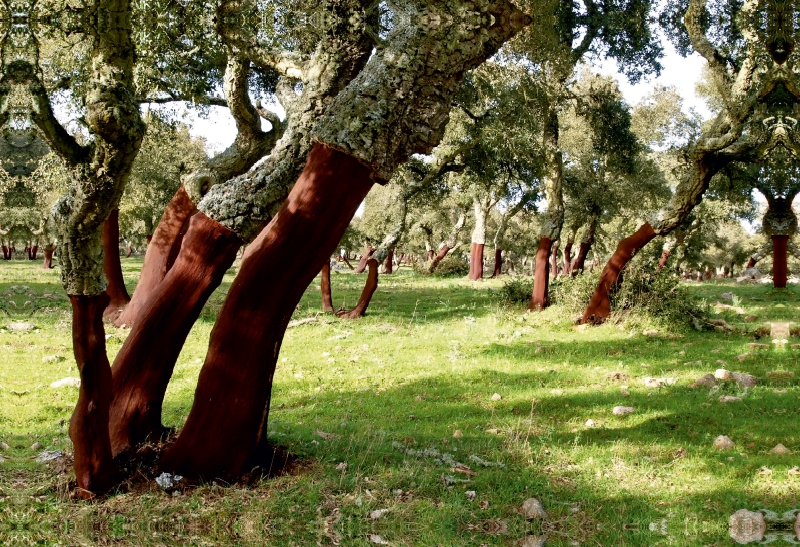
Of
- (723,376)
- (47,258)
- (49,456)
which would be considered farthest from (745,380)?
(47,258)

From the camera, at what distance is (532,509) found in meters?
4.38

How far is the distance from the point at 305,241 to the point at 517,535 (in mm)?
2383

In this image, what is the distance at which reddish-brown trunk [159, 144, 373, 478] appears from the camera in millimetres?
4227

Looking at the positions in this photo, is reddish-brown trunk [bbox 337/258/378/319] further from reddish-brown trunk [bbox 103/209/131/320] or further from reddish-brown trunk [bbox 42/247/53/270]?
reddish-brown trunk [bbox 42/247/53/270]

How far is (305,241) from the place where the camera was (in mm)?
4270

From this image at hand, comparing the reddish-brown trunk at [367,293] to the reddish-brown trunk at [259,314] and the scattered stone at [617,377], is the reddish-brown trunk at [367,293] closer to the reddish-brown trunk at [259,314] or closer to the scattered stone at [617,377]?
the scattered stone at [617,377]

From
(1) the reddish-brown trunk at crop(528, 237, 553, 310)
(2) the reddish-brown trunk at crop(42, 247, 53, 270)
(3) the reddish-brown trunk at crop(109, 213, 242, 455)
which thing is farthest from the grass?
(2) the reddish-brown trunk at crop(42, 247, 53, 270)

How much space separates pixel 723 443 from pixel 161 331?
495 centimetres

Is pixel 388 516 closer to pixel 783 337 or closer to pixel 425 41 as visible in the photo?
pixel 425 41

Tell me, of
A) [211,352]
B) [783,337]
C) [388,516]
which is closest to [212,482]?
[211,352]

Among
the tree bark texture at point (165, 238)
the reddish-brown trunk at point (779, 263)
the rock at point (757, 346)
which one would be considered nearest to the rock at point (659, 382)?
the rock at point (757, 346)

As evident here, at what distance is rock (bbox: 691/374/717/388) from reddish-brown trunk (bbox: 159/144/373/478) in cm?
555

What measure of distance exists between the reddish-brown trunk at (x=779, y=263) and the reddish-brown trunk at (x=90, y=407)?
22314 mm

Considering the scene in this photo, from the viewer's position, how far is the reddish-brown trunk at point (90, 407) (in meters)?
4.17
